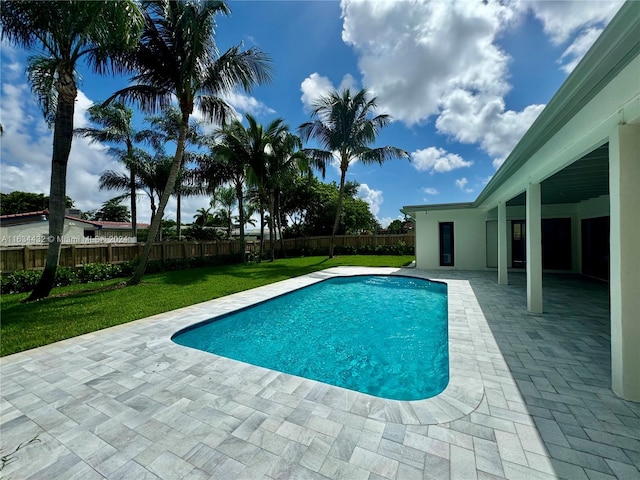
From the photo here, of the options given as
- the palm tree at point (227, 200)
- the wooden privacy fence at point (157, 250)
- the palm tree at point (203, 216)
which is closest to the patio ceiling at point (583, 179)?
the wooden privacy fence at point (157, 250)

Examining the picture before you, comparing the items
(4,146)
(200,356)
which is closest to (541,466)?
(200,356)

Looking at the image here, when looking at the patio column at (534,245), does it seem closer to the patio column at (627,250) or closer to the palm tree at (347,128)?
the patio column at (627,250)

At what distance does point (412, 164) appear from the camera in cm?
1795

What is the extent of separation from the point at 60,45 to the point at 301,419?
32.9 feet

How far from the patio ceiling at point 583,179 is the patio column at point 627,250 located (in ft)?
5.13

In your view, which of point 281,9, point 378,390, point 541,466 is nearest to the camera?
point 541,466

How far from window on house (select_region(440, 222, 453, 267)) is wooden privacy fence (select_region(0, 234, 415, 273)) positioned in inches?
250

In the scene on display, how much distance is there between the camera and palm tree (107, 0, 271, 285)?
8.49 metres

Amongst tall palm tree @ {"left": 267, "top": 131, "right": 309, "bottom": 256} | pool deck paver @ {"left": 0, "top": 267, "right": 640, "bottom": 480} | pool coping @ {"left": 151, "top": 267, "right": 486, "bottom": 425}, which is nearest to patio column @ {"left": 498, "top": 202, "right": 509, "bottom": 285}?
pool coping @ {"left": 151, "top": 267, "right": 486, "bottom": 425}

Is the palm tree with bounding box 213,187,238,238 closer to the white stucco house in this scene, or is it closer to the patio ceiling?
the white stucco house

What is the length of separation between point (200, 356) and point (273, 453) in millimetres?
2403

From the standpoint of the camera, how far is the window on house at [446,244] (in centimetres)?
1286

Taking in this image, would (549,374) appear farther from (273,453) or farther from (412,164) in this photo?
(412,164)

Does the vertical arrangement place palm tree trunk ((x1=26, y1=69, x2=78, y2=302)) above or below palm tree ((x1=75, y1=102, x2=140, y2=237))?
below
